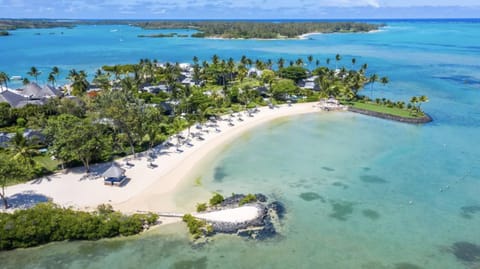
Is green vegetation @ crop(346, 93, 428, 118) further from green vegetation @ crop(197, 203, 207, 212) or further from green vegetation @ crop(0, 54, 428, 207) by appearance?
green vegetation @ crop(197, 203, 207, 212)

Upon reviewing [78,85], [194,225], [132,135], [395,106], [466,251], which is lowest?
[466,251]

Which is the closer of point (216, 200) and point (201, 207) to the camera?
point (201, 207)

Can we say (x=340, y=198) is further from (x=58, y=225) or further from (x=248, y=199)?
(x=58, y=225)

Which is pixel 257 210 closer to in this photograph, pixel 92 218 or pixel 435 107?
pixel 92 218

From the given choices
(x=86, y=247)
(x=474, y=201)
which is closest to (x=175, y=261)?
(x=86, y=247)

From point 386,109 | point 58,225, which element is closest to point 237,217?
point 58,225

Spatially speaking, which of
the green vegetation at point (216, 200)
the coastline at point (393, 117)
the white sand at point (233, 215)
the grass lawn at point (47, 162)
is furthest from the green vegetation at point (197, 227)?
the coastline at point (393, 117)

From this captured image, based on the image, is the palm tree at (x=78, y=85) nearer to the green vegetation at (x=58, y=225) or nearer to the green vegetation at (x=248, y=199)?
the green vegetation at (x=58, y=225)
